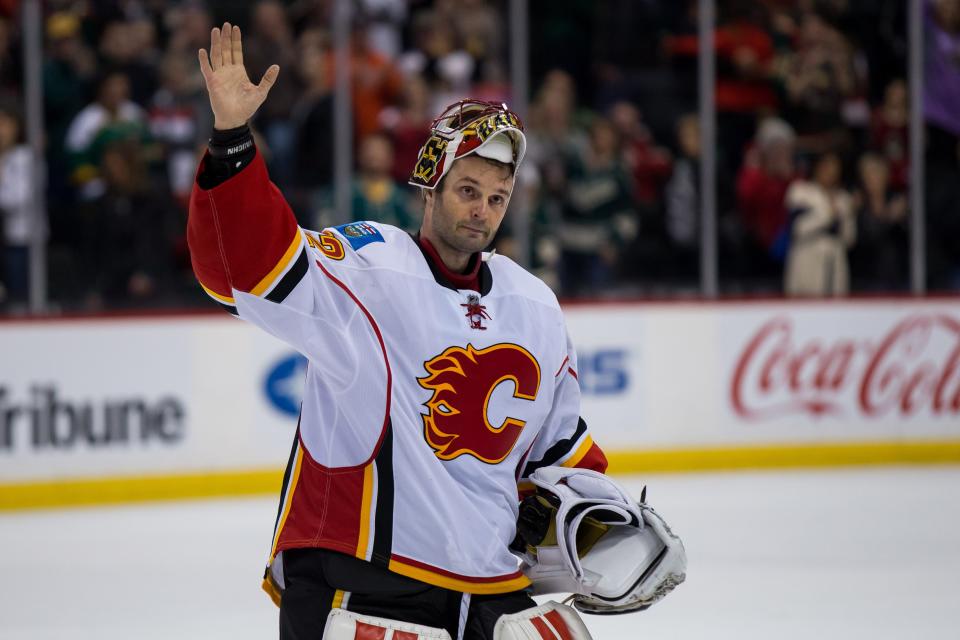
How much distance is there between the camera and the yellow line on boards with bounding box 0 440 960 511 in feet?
20.0

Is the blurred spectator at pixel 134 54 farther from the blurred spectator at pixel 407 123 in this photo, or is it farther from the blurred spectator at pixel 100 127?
the blurred spectator at pixel 407 123

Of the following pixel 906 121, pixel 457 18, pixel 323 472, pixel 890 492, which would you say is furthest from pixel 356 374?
pixel 906 121

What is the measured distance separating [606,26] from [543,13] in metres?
0.49

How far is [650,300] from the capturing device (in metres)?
7.10

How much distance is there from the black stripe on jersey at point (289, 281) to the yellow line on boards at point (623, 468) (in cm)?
441

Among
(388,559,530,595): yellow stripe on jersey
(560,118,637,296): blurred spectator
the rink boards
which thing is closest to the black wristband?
(388,559,530,595): yellow stripe on jersey

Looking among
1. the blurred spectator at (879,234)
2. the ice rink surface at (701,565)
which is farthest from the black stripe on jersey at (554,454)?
the blurred spectator at (879,234)

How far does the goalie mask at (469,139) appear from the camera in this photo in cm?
221

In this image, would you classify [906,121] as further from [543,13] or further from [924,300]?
[543,13]

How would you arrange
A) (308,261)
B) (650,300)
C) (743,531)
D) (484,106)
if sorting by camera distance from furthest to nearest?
(650,300), (743,531), (484,106), (308,261)

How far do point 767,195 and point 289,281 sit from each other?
591cm

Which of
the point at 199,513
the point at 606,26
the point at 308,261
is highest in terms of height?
the point at 606,26

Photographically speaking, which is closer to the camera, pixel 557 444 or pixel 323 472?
pixel 323 472

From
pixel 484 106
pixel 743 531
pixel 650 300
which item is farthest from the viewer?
pixel 650 300
